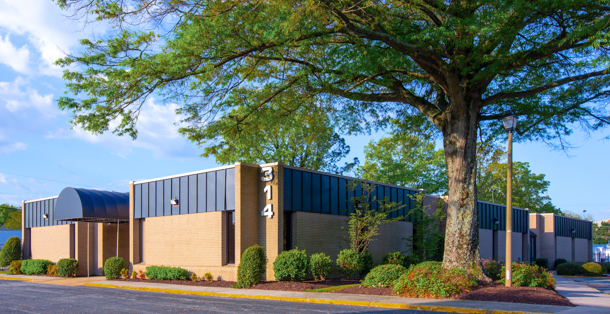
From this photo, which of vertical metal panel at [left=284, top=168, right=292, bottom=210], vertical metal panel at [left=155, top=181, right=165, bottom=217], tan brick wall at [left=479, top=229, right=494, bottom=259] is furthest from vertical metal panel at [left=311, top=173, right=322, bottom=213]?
tan brick wall at [left=479, top=229, right=494, bottom=259]

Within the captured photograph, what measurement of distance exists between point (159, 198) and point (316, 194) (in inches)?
356

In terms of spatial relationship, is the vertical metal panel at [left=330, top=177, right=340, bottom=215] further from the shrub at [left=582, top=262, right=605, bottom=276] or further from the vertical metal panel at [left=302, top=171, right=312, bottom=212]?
the shrub at [left=582, top=262, right=605, bottom=276]

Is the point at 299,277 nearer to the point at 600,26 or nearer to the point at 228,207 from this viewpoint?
the point at 228,207

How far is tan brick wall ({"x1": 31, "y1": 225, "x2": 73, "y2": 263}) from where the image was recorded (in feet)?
109

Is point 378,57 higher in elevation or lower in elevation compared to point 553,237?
higher

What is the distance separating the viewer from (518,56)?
15750 mm

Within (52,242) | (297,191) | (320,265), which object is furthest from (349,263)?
(52,242)

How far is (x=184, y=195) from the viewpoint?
24.3 meters

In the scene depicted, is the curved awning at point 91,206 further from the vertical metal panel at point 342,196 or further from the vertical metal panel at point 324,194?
the vertical metal panel at point 342,196

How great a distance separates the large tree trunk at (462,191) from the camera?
16.7 m

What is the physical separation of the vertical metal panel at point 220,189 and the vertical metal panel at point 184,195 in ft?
8.32

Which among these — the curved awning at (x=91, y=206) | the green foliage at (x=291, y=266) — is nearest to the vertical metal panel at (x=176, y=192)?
the curved awning at (x=91, y=206)

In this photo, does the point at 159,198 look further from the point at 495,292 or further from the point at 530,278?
the point at 530,278

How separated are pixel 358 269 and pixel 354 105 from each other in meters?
7.77
